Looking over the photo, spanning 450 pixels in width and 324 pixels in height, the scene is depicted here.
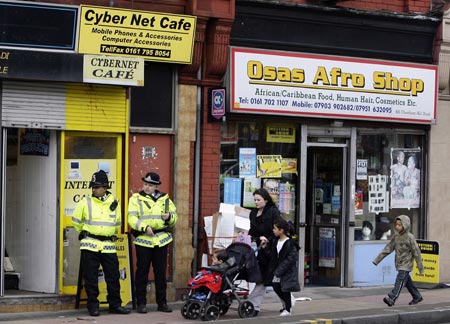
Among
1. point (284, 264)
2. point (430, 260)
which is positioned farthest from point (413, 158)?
point (284, 264)

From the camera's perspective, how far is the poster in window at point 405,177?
18328mm

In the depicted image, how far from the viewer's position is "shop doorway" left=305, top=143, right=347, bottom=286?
58.1 feet

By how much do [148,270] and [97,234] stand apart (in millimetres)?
1019

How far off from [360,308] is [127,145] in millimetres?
4312

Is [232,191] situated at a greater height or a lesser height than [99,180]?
lesser

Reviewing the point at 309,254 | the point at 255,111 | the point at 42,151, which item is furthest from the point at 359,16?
the point at 42,151

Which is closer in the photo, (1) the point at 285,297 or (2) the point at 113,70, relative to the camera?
(1) the point at 285,297

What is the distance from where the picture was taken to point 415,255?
15.4 m

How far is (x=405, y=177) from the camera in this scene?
18453 mm

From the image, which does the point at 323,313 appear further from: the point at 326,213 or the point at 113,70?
the point at 113,70

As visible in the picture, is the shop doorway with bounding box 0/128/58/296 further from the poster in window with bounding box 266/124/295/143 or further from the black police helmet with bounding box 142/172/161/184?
the poster in window with bounding box 266/124/295/143

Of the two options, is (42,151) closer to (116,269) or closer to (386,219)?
(116,269)

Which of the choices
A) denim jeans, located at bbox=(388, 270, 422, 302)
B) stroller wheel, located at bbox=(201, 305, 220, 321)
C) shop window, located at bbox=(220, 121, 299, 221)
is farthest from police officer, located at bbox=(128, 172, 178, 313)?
denim jeans, located at bbox=(388, 270, 422, 302)

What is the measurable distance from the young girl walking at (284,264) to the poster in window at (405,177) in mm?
4868
